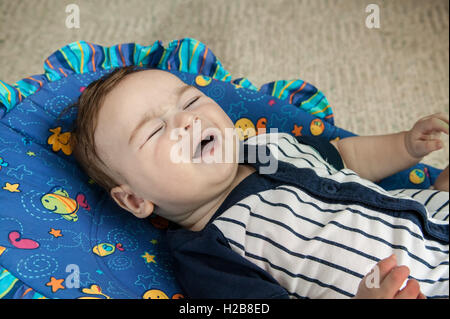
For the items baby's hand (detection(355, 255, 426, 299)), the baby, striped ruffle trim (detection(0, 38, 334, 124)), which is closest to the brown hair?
the baby

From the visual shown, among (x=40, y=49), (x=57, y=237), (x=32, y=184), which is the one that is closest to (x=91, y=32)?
(x=40, y=49)

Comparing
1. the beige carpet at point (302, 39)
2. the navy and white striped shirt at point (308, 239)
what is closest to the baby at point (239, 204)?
the navy and white striped shirt at point (308, 239)

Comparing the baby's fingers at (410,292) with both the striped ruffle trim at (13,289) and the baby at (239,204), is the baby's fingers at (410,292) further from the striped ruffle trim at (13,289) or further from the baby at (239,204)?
the striped ruffle trim at (13,289)

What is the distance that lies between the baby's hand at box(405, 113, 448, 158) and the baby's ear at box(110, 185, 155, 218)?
47cm

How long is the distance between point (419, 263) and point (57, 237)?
54cm

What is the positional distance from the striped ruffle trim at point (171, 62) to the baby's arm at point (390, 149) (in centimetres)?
11

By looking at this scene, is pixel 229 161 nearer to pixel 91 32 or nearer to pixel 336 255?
pixel 336 255

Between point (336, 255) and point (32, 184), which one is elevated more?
point (32, 184)

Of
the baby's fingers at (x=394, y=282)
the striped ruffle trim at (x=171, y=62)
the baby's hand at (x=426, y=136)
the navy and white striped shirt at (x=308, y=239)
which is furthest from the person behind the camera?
the striped ruffle trim at (x=171, y=62)

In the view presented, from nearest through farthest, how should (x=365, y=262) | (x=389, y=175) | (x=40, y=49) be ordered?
(x=365, y=262)
(x=389, y=175)
(x=40, y=49)

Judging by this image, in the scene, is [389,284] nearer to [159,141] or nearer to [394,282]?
[394,282]

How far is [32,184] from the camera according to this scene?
0.77 meters

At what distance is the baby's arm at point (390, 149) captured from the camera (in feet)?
2.62

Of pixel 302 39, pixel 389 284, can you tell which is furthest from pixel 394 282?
pixel 302 39
